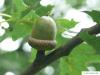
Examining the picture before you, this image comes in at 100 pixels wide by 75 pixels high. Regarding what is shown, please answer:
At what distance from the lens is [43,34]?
156cm

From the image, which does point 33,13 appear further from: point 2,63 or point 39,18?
point 2,63

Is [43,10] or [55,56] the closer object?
[55,56]

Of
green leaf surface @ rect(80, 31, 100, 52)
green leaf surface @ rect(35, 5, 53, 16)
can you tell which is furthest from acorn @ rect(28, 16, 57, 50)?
green leaf surface @ rect(80, 31, 100, 52)

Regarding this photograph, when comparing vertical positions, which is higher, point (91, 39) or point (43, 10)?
point (43, 10)

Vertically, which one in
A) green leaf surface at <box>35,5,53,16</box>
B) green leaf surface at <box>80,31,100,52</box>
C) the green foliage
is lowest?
green leaf surface at <box>80,31,100,52</box>

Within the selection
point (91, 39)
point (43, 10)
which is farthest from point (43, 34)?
point (91, 39)

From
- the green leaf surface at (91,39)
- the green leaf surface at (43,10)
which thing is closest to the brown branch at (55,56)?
the green leaf surface at (91,39)

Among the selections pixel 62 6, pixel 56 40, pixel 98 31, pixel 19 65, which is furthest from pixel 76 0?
pixel 98 31

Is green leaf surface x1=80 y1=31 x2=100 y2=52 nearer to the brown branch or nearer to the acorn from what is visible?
the brown branch

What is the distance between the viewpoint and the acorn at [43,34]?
1.54 meters

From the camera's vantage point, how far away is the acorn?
5.06 ft

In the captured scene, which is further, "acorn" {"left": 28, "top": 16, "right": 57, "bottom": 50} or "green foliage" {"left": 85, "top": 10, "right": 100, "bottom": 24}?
"acorn" {"left": 28, "top": 16, "right": 57, "bottom": 50}

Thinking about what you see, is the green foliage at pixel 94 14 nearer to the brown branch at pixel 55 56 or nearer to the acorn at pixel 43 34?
the brown branch at pixel 55 56

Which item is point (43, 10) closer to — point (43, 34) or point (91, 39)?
point (43, 34)
